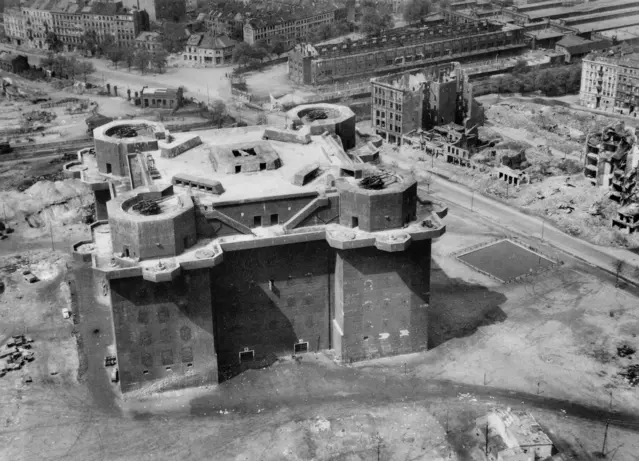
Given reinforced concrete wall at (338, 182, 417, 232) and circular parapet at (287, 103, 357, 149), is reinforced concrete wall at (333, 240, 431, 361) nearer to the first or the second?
reinforced concrete wall at (338, 182, 417, 232)

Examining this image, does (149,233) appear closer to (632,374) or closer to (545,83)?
(632,374)

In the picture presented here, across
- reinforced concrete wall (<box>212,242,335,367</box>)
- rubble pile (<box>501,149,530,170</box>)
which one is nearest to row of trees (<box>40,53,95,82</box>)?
rubble pile (<box>501,149,530,170</box>)

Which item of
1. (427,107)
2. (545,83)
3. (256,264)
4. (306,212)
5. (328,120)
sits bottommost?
(545,83)

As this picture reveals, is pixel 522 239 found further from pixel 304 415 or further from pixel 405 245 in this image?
pixel 304 415

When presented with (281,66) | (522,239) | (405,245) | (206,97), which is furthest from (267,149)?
(281,66)

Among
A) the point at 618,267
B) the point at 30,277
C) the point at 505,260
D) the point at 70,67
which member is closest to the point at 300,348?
the point at 505,260

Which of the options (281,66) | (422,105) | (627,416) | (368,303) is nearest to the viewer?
(627,416)
